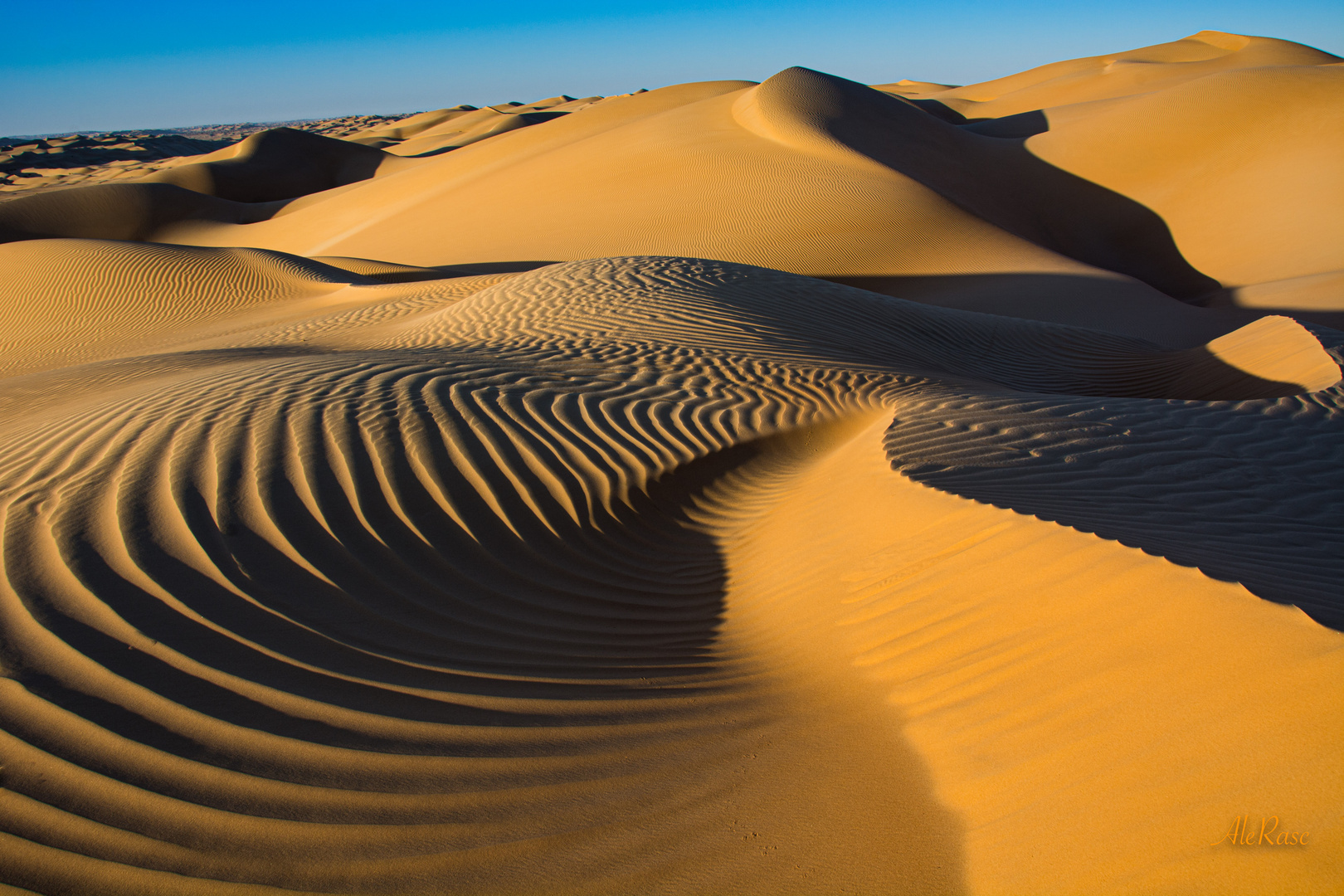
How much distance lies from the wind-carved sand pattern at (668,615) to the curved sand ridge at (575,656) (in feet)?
0.05

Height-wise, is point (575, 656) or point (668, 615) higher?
point (575, 656)

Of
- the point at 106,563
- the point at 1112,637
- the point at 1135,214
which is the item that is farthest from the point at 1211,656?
the point at 1135,214

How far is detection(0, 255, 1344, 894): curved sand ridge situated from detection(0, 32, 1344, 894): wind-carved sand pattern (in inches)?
0.6

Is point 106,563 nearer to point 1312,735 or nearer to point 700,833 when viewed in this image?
point 700,833

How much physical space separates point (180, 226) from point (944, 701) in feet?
118

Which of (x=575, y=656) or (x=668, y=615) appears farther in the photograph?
(x=668, y=615)

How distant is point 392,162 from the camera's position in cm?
4509

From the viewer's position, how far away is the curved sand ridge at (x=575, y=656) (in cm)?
201

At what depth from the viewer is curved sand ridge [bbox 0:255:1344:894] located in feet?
6.61

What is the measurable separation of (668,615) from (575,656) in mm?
723

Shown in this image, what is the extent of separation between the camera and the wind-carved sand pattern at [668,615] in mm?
2023

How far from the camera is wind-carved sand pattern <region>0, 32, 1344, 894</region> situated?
2023 mm

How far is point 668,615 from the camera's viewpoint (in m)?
3.89

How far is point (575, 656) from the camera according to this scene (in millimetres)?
3291
